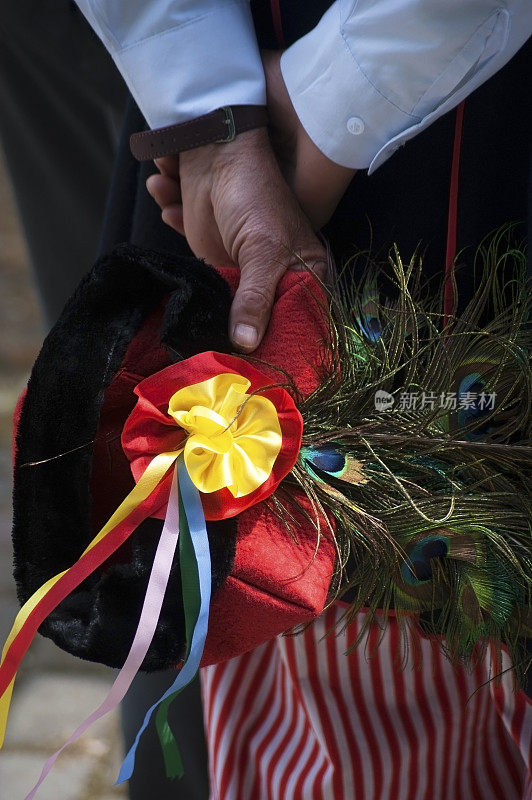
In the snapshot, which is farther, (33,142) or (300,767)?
(33,142)

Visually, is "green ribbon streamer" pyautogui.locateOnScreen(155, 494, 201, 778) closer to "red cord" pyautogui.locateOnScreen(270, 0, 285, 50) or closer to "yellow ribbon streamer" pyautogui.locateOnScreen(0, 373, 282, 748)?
"yellow ribbon streamer" pyautogui.locateOnScreen(0, 373, 282, 748)

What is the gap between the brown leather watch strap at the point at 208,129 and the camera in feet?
2.08

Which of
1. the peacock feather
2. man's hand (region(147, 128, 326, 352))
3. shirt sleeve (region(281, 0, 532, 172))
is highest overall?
shirt sleeve (region(281, 0, 532, 172))

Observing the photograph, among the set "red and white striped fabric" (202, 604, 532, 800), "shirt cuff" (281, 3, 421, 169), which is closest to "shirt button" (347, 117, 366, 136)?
"shirt cuff" (281, 3, 421, 169)

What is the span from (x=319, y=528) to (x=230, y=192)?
0.28 metres

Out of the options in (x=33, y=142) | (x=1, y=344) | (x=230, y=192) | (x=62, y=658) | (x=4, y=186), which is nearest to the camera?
(x=230, y=192)

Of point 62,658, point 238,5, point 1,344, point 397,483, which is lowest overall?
point 62,658

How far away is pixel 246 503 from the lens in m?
0.47

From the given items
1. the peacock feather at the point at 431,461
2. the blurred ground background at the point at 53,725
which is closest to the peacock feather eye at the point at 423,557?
the peacock feather at the point at 431,461

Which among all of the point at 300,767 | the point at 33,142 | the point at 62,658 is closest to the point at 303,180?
the point at 300,767

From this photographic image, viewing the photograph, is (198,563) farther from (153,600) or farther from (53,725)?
(53,725)

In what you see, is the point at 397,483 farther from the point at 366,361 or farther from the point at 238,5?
the point at 238,5

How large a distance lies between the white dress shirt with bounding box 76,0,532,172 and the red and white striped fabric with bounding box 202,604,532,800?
1.32 feet

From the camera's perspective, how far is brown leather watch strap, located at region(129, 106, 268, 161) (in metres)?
0.63
